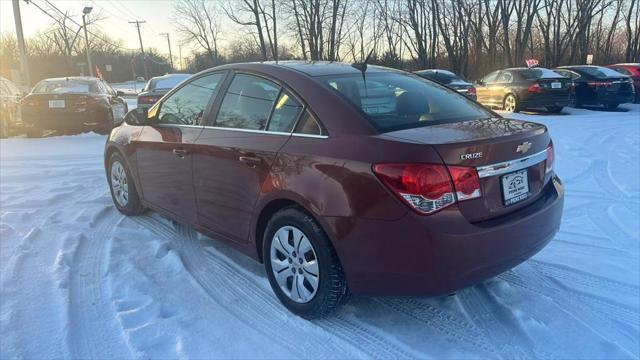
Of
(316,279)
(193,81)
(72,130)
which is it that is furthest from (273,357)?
(72,130)

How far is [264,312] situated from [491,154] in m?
1.69

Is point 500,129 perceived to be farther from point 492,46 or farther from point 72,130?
point 492,46

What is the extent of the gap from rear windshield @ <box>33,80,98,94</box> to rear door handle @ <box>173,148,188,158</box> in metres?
9.24

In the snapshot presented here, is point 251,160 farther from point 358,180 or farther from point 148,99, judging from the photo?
point 148,99

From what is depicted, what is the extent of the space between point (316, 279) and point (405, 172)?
88cm

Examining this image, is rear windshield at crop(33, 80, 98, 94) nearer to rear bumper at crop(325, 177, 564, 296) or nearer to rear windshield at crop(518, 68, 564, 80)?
rear bumper at crop(325, 177, 564, 296)

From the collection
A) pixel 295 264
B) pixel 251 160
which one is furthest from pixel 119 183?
pixel 295 264

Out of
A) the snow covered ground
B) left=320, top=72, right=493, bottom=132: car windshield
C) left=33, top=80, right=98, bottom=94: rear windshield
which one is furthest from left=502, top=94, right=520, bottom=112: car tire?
left=320, top=72, right=493, bottom=132: car windshield

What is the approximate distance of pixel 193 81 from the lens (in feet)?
13.6

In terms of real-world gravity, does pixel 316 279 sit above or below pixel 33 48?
below

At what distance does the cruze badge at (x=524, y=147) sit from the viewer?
2.74 m

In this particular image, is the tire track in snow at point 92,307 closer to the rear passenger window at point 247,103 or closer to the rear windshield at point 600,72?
the rear passenger window at point 247,103

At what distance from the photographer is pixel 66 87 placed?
39.4 feet

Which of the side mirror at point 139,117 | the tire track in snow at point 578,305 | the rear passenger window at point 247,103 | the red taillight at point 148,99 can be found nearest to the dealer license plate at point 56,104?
the red taillight at point 148,99
